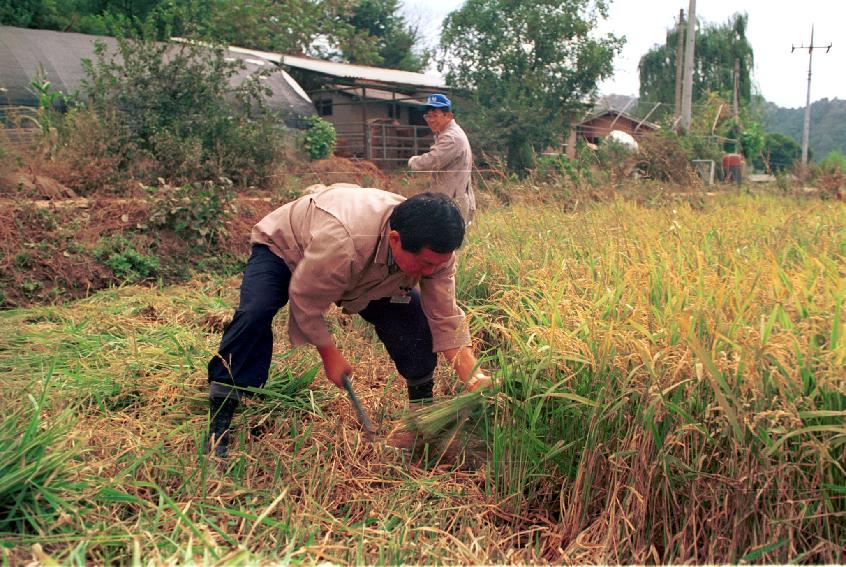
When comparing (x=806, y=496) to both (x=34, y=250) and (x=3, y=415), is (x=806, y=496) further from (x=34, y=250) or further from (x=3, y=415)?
(x=34, y=250)

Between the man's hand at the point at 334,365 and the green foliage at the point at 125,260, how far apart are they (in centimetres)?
372

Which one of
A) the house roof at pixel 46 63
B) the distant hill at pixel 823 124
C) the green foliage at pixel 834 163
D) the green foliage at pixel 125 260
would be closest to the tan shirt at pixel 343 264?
the green foliage at pixel 125 260

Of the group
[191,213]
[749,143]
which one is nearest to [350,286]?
[191,213]

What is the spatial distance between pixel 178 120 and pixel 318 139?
5.21 metres

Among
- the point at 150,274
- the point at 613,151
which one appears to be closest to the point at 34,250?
the point at 150,274

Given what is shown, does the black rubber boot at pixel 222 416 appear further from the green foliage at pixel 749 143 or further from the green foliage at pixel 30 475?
the green foliage at pixel 749 143

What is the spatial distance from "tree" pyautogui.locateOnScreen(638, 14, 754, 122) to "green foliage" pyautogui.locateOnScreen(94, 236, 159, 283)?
3533cm

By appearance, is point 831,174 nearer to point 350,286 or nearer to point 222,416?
point 350,286

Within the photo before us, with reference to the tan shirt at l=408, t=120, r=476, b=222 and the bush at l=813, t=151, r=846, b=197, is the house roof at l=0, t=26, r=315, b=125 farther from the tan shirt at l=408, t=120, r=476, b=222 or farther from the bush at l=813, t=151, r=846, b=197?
the bush at l=813, t=151, r=846, b=197

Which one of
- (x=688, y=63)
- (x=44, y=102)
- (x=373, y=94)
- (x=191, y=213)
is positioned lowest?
(x=191, y=213)

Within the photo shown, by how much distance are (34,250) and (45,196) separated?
4.40ft

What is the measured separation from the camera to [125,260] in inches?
243

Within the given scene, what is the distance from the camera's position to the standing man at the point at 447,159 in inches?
233

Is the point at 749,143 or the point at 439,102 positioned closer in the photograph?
the point at 439,102
